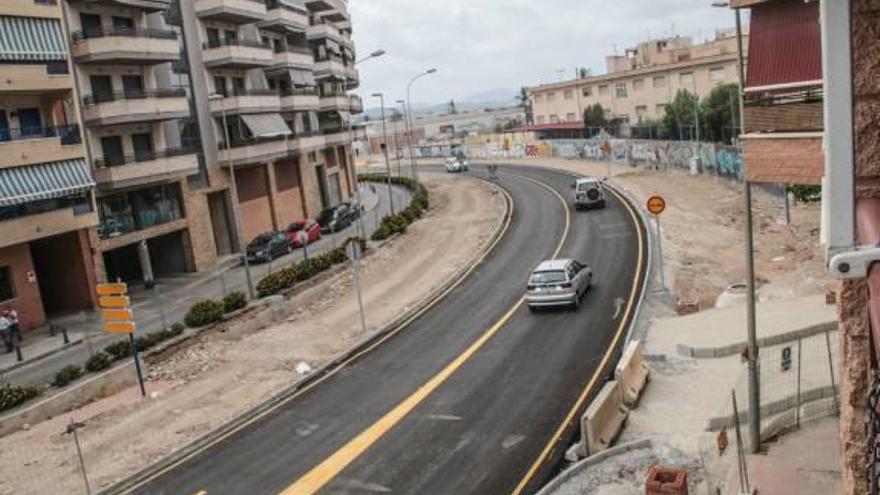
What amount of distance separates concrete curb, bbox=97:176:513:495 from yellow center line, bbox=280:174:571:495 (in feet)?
11.6

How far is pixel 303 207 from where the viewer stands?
2333 inches

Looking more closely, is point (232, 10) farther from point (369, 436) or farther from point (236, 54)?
point (369, 436)

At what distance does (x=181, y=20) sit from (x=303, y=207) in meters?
17.4

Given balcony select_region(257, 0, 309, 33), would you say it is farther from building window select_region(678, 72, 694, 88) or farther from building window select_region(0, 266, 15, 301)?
building window select_region(678, 72, 694, 88)

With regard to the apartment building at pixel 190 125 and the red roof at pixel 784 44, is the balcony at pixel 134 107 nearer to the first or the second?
the apartment building at pixel 190 125

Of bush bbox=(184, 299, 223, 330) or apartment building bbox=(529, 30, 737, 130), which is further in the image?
apartment building bbox=(529, 30, 737, 130)

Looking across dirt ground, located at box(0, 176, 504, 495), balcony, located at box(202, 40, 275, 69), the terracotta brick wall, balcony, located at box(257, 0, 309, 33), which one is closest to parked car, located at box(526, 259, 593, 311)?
dirt ground, located at box(0, 176, 504, 495)

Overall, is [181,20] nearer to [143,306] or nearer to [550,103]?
[143,306]

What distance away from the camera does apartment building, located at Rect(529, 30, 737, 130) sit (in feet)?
262

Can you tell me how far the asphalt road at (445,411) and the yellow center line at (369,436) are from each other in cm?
3

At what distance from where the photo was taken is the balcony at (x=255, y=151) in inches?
1849

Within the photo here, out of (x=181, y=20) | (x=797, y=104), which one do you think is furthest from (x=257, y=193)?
(x=797, y=104)

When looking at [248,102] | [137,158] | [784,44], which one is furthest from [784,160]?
[248,102]

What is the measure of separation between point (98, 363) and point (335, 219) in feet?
98.8
